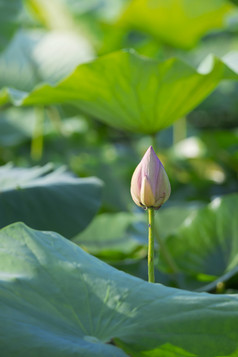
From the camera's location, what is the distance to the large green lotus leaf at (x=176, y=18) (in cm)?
174

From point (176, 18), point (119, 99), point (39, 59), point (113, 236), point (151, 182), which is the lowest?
point (113, 236)

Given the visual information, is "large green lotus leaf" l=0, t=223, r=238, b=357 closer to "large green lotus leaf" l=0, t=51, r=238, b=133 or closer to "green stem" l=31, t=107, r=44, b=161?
"large green lotus leaf" l=0, t=51, r=238, b=133

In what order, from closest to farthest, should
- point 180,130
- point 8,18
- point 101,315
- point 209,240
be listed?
point 101,315 < point 209,240 < point 8,18 < point 180,130

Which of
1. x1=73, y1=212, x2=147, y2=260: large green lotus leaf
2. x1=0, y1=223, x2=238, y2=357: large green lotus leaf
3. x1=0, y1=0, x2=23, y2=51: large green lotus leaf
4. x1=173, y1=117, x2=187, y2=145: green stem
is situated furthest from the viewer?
x1=173, y1=117, x2=187, y2=145: green stem

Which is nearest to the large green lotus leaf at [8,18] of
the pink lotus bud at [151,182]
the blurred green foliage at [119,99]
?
the blurred green foliage at [119,99]

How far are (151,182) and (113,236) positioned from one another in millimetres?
661

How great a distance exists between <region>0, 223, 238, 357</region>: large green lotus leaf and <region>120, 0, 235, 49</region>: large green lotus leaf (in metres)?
1.35

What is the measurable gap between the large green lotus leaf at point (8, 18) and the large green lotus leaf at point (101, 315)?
106 centimetres

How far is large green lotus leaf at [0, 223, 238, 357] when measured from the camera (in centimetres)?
48

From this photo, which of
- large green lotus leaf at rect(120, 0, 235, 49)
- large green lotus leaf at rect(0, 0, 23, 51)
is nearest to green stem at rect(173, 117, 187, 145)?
large green lotus leaf at rect(120, 0, 235, 49)

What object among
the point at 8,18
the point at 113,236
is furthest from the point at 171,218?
the point at 8,18

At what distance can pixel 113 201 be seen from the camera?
1.45 meters

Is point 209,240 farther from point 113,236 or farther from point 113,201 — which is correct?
point 113,201

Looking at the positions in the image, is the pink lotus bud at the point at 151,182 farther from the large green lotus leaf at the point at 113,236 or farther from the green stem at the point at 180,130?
the green stem at the point at 180,130
